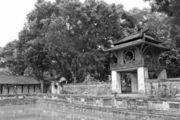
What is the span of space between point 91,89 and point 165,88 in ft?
31.7

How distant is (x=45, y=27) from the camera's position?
26250 millimetres

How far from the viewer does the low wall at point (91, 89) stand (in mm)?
22547

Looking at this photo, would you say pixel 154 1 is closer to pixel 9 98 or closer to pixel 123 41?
pixel 123 41

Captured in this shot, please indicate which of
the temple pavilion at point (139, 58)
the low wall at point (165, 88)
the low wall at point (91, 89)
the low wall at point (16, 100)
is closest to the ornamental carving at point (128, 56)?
the temple pavilion at point (139, 58)

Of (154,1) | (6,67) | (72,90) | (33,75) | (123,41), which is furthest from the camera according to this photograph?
(6,67)

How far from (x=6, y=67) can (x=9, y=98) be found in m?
13.6

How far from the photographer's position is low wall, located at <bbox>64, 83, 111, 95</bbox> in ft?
74.0

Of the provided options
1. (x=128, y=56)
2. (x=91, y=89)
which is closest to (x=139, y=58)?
(x=128, y=56)

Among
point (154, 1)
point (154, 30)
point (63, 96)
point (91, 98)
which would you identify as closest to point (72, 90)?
point (63, 96)

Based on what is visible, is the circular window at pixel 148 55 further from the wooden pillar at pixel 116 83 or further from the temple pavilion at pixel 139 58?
the wooden pillar at pixel 116 83

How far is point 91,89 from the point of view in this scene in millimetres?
23719

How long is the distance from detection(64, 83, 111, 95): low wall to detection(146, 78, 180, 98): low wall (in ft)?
19.0

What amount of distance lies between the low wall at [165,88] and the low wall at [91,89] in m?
5.80

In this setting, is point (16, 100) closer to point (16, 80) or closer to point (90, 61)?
point (16, 80)
